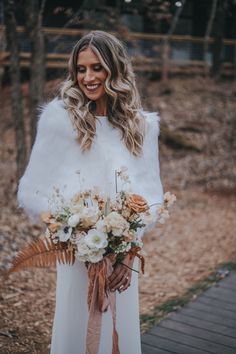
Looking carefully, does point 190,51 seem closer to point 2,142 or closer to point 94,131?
point 2,142

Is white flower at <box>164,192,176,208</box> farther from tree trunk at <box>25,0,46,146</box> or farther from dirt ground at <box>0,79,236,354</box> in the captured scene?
tree trunk at <box>25,0,46,146</box>

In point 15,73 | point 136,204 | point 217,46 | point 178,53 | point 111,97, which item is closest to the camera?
point 136,204

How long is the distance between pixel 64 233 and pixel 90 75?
3.29ft

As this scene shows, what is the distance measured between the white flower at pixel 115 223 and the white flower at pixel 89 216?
6 centimetres

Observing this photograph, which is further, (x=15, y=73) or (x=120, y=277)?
(x=15, y=73)

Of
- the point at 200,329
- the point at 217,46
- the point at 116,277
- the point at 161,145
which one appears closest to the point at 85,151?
the point at 116,277

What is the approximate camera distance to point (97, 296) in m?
2.59

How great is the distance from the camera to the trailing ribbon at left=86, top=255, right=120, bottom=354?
2520mm

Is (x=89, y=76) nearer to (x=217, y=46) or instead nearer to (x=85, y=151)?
(x=85, y=151)

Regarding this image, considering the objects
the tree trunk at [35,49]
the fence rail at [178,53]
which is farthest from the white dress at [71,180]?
the fence rail at [178,53]

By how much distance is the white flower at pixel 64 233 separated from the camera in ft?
7.78

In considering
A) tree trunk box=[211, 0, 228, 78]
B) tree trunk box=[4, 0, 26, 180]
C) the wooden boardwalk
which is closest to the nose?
the wooden boardwalk

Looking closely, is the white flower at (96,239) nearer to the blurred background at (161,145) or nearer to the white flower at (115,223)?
the white flower at (115,223)

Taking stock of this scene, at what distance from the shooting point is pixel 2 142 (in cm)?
1085
